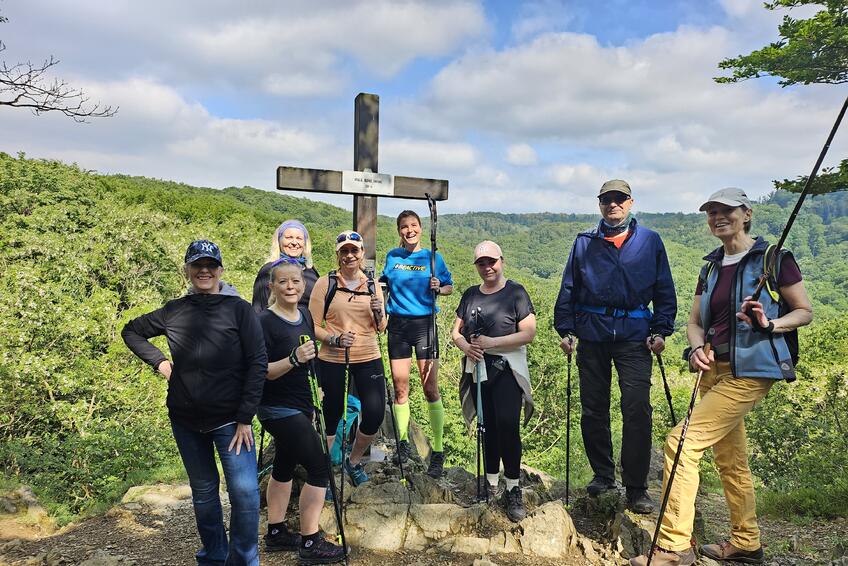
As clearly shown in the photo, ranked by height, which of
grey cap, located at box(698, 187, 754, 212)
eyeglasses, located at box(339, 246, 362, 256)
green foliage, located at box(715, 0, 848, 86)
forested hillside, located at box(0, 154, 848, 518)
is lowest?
forested hillside, located at box(0, 154, 848, 518)

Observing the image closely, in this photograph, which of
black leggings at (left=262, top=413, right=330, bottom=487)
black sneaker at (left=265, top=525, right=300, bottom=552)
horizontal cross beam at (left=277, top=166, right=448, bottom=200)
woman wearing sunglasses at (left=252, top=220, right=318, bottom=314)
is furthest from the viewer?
horizontal cross beam at (left=277, top=166, right=448, bottom=200)

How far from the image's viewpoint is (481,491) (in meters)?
5.37

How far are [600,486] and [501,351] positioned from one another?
1.51 meters

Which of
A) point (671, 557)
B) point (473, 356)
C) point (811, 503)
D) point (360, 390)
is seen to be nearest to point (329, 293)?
point (360, 390)

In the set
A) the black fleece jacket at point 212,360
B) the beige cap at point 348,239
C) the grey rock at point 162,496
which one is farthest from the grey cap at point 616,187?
the grey rock at point 162,496

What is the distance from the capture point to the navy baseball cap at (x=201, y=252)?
3.26 m

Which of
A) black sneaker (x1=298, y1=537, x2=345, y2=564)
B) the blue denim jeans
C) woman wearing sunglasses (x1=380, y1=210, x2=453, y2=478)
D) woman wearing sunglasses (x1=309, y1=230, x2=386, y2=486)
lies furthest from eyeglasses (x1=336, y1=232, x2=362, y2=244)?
black sneaker (x1=298, y1=537, x2=345, y2=564)

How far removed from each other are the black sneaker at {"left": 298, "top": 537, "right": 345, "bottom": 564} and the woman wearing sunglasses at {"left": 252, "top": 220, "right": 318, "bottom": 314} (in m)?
2.01

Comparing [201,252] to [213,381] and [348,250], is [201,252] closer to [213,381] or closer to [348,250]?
[213,381]

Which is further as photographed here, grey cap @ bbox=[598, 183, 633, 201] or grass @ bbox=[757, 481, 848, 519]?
grass @ bbox=[757, 481, 848, 519]

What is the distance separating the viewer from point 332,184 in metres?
6.11

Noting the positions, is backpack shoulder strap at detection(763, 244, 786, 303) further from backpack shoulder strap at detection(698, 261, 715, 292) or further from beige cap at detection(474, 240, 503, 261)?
beige cap at detection(474, 240, 503, 261)

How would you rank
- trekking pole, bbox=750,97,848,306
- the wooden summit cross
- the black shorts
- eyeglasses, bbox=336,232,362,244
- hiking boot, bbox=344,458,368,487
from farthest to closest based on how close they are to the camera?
the wooden summit cross, the black shorts, hiking boot, bbox=344,458,368,487, eyeglasses, bbox=336,232,362,244, trekking pole, bbox=750,97,848,306

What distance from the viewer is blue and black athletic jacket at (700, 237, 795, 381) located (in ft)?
11.2
